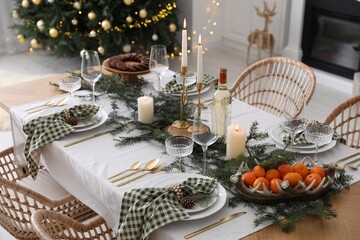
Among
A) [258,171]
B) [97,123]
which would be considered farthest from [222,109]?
[97,123]

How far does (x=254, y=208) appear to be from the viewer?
176 centimetres

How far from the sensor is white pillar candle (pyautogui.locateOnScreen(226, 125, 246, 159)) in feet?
6.64

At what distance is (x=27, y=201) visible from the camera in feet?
6.83

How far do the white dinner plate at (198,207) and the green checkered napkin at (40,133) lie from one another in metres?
0.53

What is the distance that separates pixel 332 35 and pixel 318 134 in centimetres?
290

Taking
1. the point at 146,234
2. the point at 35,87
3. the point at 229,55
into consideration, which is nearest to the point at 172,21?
the point at 229,55

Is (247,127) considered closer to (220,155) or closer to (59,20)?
(220,155)

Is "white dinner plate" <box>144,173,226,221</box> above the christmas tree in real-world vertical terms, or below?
above

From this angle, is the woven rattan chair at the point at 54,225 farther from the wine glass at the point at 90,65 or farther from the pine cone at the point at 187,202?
the wine glass at the point at 90,65

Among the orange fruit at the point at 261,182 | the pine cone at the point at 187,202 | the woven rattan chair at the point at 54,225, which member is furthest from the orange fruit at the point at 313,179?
the woven rattan chair at the point at 54,225

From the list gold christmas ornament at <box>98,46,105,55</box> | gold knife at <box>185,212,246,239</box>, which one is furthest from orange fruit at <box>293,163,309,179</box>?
gold christmas ornament at <box>98,46,105,55</box>

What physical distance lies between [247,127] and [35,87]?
1.13 m

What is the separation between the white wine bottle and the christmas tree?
2456mm

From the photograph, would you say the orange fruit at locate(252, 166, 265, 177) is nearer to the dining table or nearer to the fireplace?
the dining table
